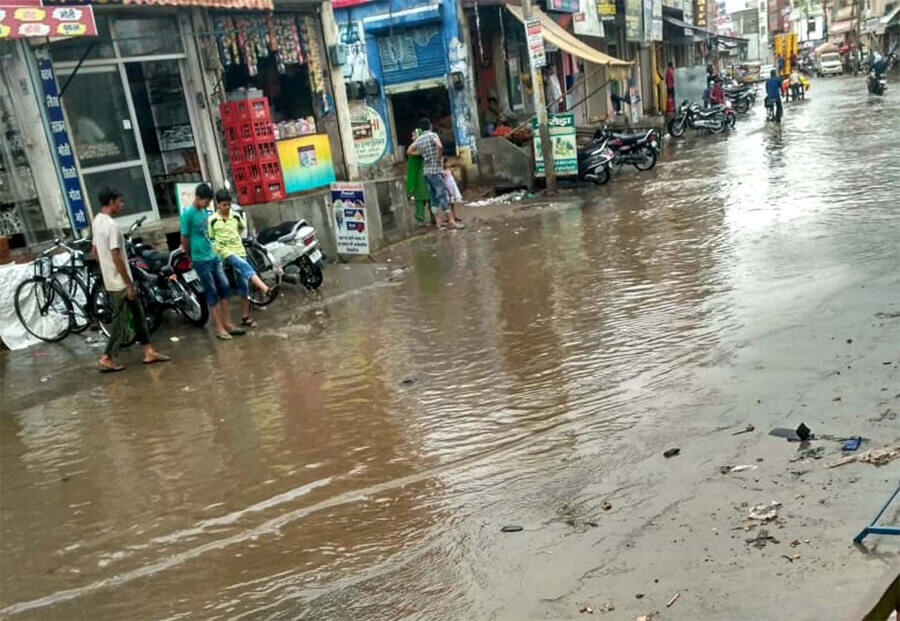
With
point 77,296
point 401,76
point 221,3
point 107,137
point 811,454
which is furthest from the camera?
point 401,76

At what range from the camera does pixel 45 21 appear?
27.7 ft

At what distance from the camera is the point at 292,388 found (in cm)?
687

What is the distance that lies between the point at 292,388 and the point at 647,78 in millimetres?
34441

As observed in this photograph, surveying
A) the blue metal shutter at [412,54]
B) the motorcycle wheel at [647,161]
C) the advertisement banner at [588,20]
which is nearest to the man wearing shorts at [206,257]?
the blue metal shutter at [412,54]

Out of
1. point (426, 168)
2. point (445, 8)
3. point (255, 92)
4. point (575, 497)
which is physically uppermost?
point (445, 8)

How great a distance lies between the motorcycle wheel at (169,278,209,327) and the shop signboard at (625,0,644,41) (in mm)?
25385

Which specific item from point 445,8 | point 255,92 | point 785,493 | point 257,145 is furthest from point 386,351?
point 445,8

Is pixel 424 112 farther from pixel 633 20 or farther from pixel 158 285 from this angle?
pixel 633 20

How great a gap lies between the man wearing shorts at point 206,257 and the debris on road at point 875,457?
649 cm

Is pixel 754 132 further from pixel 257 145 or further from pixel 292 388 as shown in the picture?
pixel 292 388

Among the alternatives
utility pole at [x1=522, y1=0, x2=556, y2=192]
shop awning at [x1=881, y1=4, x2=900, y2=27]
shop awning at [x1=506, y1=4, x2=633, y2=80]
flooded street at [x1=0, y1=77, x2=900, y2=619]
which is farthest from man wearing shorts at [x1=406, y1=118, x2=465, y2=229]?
shop awning at [x1=881, y1=4, x2=900, y2=27]

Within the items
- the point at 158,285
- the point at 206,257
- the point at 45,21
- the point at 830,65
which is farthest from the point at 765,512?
the point at 830,65

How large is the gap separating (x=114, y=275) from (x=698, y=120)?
2338 centimetres

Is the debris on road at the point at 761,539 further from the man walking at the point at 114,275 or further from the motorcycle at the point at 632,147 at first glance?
the motorcycle at the point at 632,147
